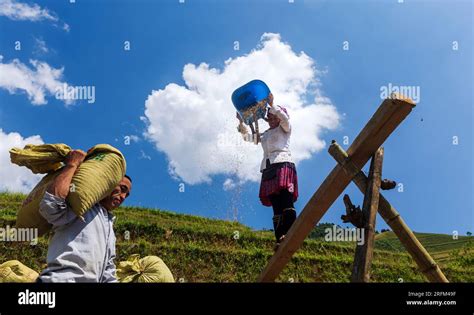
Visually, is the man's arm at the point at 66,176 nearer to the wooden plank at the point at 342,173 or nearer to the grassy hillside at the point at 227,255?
the wooden plank at the point at 342,173

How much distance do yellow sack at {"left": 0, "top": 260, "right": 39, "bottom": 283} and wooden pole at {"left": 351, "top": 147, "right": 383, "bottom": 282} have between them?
256 centimetres

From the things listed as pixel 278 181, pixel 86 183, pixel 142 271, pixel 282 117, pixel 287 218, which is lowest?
pixel 142 271

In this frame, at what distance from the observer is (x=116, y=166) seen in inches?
124

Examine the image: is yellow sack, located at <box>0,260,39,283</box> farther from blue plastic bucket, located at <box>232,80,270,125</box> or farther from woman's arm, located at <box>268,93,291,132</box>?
woman's arm, located at <box>268,93,291,132</box>

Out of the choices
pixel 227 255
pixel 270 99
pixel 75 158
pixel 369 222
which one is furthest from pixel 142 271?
pixel 227 255

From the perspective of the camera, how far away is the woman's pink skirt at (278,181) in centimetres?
522

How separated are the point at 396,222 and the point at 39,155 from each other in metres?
2.63

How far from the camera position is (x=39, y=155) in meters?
3.16

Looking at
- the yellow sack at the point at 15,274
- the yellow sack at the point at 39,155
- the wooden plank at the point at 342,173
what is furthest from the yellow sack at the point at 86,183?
the wooden plank at the point at 342,173

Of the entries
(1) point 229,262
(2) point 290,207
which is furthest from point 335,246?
(2) point 290,207

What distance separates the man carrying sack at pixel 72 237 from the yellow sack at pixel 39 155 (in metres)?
0.07

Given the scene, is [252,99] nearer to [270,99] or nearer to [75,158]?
[270,99]

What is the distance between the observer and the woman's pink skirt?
5223 mm

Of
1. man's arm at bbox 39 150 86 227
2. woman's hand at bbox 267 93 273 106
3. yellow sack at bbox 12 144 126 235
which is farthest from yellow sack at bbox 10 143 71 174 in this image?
woman's hand at bbox 267 93 273 106
